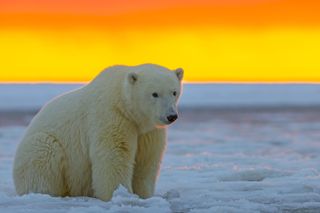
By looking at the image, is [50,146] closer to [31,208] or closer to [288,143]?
[31,208]

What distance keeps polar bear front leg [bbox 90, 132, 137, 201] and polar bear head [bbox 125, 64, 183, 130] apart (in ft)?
0.61

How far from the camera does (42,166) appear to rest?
5.16m

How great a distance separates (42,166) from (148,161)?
0.76m

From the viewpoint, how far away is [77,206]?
16.0 feet

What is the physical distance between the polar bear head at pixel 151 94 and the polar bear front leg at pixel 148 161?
0.17 metres

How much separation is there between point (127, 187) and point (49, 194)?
0.62 metres

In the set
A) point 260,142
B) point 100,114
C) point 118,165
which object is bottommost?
point 260,142

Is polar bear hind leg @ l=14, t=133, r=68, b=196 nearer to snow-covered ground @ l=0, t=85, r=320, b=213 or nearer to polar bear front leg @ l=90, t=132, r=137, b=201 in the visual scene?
snow-covered ground @ l=0, t=85, r=320, b=213

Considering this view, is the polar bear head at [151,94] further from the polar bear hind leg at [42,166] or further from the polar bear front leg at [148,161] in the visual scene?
the polar bear hind leg at [42,166]

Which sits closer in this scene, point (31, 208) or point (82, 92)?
point (31, 208)

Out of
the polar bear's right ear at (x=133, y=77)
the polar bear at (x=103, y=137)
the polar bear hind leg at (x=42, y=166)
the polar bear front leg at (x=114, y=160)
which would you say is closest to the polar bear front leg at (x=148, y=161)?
the polar bear at (x=103, y=137)

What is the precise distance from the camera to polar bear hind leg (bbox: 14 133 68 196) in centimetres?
516

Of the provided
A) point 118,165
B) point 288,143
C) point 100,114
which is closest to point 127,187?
point 118,165

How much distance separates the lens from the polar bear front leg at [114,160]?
16.2ft
